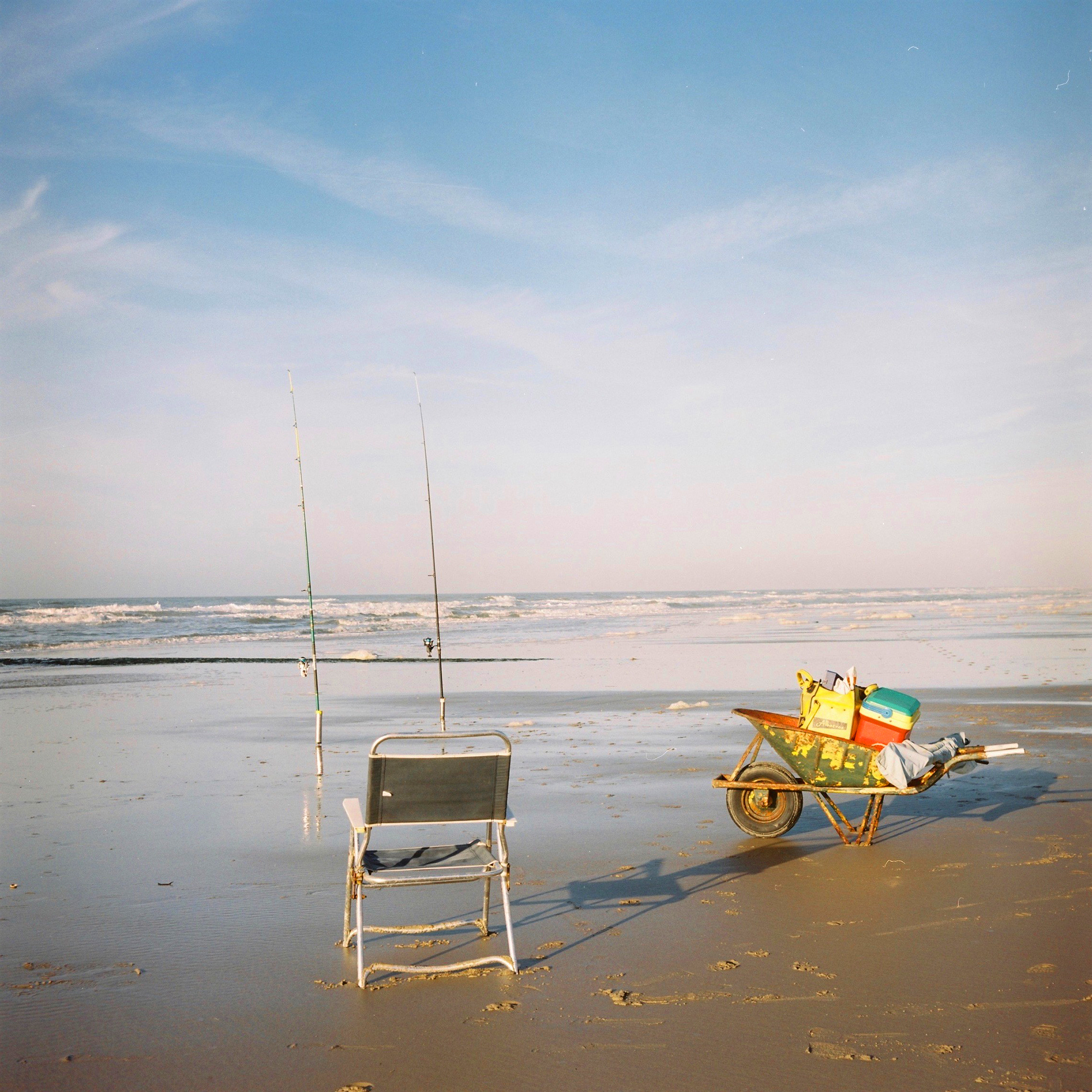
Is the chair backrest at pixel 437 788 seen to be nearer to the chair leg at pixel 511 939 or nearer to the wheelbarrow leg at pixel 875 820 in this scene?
the chair leg at pixel 511 939

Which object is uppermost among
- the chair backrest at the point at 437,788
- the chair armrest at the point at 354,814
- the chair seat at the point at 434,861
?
the chair backrest at the point at 437,788

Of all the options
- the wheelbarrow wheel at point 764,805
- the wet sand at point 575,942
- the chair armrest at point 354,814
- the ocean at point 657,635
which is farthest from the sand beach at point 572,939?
the ocean at point 657,635

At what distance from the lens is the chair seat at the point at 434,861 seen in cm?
464

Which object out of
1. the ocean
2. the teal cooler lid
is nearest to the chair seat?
the teal cooler lid

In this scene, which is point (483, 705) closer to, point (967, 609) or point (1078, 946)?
point (1078, 946)

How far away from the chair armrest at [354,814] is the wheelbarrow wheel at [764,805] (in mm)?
3181

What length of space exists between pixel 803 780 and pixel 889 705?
2.76 ft

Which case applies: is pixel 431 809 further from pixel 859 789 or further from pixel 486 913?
pixel 859 789

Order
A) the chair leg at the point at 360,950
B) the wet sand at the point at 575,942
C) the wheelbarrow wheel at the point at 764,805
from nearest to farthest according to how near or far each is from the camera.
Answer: the wet sand at the point at 575,942, the chair leg at the point at 360,950, the wheelbarrow wheel at the point at 764,805

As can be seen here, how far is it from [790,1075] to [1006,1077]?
0.77m

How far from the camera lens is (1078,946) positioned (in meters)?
4.74

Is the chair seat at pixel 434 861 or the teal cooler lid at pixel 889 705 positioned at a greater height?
the teal cooler lid at pixel 889 705

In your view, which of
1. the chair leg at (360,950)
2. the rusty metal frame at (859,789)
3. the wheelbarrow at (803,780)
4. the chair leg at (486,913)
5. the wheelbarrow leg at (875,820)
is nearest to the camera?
the chair leg at (360,950)

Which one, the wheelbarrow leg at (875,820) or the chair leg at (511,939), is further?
the wheelbarrow leg at (875,820)
